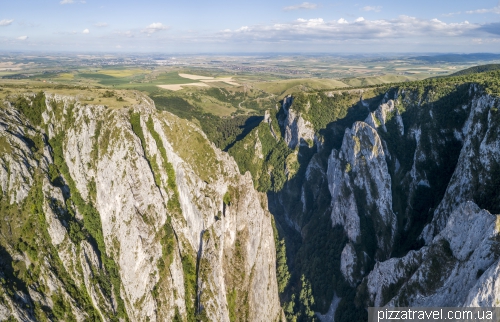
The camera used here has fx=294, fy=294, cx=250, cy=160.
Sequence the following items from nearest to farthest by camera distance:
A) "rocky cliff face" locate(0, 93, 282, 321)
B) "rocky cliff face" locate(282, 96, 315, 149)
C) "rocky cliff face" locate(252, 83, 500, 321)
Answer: "rocky cliff face" locate(252, 83, 500, 321) → "rocky cliff face" locate(0, 93, 282, 321) → "rocky cliff face" locate(282, 96, 315, 149)

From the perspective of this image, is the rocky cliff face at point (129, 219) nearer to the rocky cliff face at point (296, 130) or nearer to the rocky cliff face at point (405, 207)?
the rocky cliff face at point (405, 207)

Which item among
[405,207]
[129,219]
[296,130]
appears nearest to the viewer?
[129,219]

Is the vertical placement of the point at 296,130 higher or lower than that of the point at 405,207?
higher

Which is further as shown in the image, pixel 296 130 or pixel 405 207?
pixel 296 130

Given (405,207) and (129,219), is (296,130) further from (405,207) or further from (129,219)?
(129,219)

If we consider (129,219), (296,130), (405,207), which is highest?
(296,130)

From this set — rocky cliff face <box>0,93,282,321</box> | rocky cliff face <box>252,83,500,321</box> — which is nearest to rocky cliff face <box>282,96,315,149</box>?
rocky cliff face <box>252,83,500,321</box>

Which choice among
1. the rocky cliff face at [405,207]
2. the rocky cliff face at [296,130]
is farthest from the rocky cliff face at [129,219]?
the rocky cliff face at [296,130]

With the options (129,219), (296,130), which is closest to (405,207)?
(296,130)

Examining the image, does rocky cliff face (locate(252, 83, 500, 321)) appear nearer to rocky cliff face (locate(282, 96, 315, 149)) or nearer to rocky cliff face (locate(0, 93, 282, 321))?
rocky cliff face (locate(282, 96, 315, 149))
